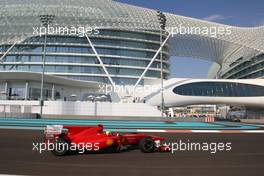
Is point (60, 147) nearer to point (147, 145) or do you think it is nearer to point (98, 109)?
point (147, 145)

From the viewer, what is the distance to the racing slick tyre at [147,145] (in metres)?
13.2

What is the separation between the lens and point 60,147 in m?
12.1

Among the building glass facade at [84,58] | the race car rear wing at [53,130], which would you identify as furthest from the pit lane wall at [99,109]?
the race car rear wing at [53,130]

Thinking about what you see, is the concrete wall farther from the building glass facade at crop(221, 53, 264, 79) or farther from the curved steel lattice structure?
the building glass facade at crop(221, 53, 264, 79)

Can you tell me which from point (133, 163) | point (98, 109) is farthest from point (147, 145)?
point (98, 109)

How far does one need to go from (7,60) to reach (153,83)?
96.0 ft

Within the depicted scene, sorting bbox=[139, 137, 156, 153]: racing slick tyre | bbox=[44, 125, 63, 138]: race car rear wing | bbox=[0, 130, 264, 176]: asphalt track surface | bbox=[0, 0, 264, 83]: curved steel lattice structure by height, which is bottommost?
bbox=[0, 130, 264, 176]: asphalt track surface

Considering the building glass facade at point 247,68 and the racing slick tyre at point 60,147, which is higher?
the building glass facade at point 247,68

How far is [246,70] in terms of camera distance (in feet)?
326

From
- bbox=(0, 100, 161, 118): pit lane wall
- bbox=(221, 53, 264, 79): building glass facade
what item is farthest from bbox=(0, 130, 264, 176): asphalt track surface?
bbox=(221, 53, 264, 79): building glass facade

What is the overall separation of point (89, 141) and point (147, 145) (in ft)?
7.19

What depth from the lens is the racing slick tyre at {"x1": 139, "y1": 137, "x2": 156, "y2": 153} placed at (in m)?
13.2

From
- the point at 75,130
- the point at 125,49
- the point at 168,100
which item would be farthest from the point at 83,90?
the point at 75,130

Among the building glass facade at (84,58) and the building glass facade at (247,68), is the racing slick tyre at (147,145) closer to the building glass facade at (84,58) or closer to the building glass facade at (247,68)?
the building glass facade at (84,58)
